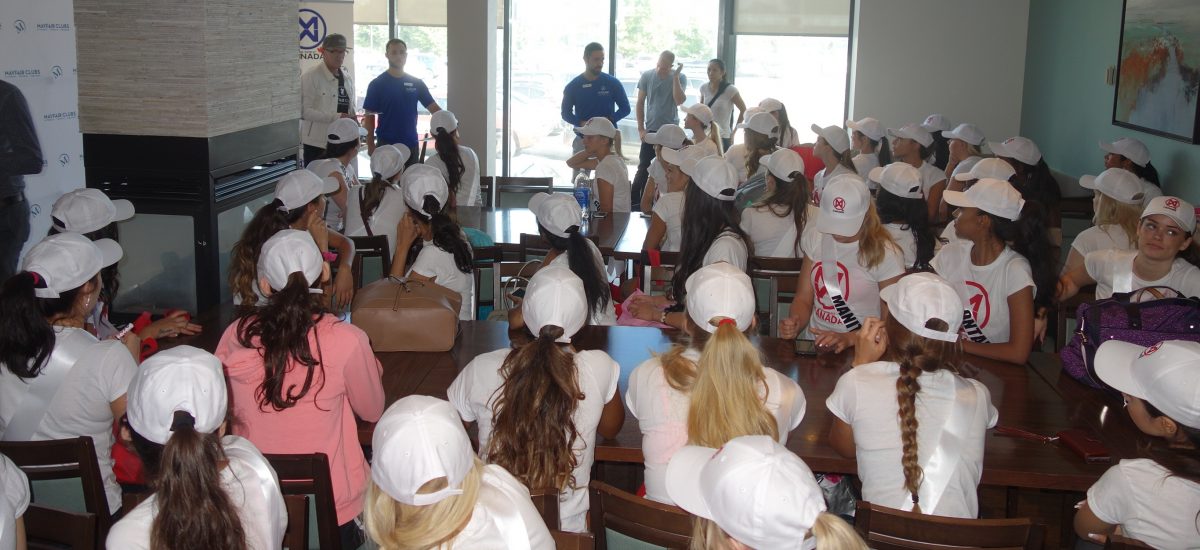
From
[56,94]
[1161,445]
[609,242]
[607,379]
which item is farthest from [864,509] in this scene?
[56,94]

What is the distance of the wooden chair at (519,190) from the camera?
7.52 meters

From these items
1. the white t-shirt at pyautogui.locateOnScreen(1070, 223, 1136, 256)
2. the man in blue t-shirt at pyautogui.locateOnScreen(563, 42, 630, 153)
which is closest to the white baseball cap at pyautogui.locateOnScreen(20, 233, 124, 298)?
the white t-shirt at pyautogui.locateOnScreen(1070, 223, 1136, 256)

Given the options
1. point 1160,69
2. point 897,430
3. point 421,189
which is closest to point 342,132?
point 421,189

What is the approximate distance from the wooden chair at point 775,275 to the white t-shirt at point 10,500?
9.58ft

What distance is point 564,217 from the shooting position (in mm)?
3963

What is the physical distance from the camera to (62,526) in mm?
2211

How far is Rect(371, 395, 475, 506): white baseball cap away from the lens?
1.92m

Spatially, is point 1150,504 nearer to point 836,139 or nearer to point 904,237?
point 904,237

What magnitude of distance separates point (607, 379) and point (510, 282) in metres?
1.65

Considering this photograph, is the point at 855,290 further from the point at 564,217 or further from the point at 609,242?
the point at 609,242

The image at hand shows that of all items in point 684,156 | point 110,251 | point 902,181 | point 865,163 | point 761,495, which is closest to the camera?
point 761,495

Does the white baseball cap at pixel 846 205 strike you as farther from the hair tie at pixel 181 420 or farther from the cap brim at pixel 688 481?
the hair tie at pixel 181 420

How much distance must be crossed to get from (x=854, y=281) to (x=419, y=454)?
248 centimetres

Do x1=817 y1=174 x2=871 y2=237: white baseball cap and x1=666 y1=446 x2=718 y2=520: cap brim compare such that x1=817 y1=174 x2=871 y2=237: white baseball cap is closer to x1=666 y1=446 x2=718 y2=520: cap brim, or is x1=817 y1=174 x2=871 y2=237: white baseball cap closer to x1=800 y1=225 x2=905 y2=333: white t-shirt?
x1=800 y1=225 x2=905 y2=333: white t-shirt
